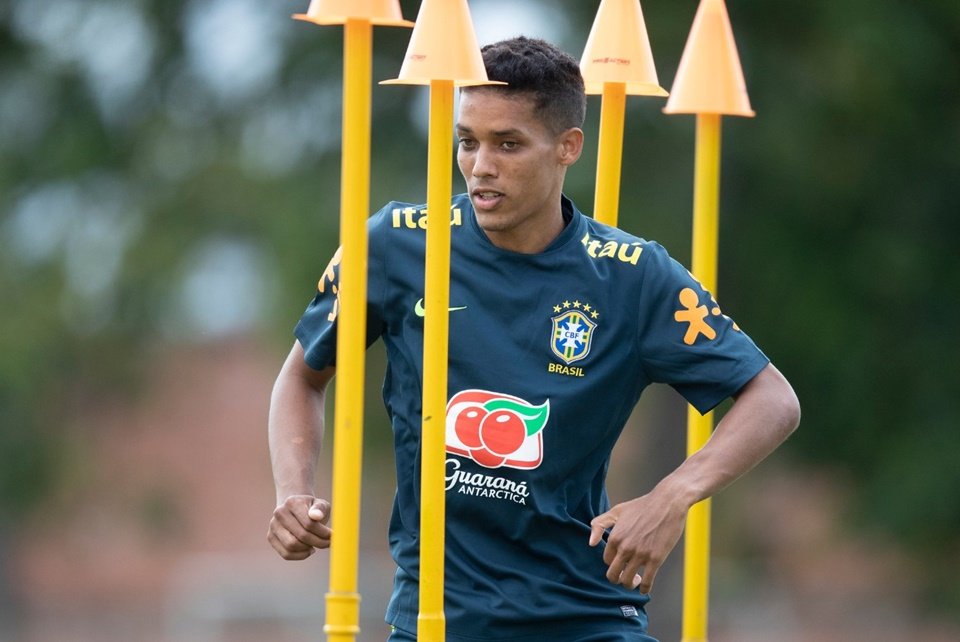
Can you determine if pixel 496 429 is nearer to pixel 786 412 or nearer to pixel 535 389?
pixel 535 389

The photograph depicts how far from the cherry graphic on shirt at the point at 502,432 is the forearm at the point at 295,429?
466 mm

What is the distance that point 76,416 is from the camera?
70.8 ft

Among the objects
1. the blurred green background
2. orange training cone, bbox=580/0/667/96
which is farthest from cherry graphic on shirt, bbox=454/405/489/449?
the blurred green background

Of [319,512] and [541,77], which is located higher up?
[541,77]

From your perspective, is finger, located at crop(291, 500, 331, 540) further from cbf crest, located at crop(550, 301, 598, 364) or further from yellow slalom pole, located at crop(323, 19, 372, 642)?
cbf crest, located at crop(550, 301, 598, 364)

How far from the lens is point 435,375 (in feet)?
13.4

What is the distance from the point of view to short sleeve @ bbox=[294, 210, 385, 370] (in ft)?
15.0

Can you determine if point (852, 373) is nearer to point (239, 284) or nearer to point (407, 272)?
point (239, 284)

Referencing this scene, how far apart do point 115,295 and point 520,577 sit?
14.4 metres

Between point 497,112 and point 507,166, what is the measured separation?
143 mm

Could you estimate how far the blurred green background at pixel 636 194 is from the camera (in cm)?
1545

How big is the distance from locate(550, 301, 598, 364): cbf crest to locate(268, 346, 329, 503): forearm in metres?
0.70

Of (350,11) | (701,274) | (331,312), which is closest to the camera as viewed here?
(350,11)

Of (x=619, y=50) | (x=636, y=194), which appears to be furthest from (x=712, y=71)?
(x=636, y=194)
